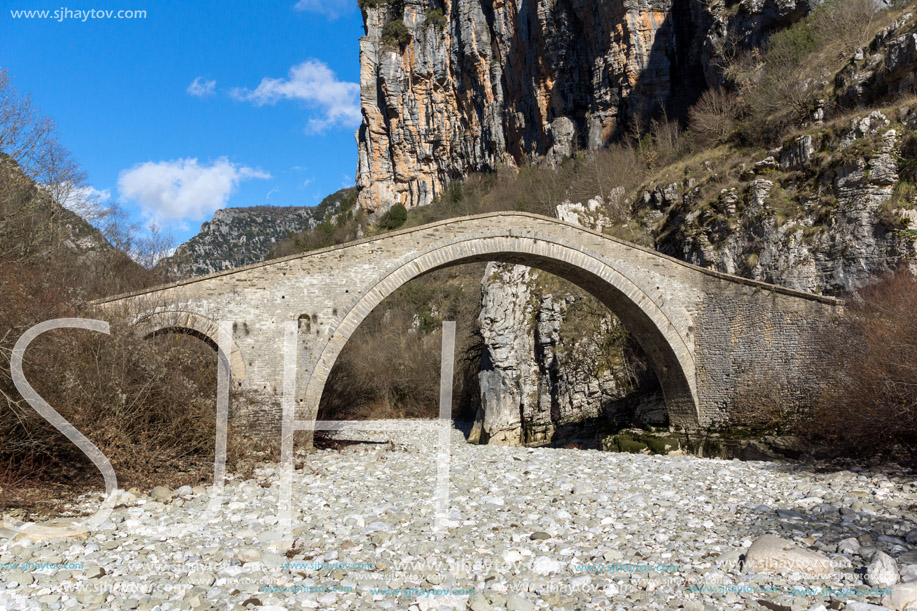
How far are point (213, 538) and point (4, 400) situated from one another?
→ 9.68 feet

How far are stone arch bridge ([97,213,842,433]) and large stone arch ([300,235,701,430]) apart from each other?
0.08 feet

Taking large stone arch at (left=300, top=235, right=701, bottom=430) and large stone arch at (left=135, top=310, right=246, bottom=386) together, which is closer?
large stone arch at (left=135, top=310, right=246, bottom=386)

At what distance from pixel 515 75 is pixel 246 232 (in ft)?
102

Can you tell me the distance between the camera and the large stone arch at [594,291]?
508 inches

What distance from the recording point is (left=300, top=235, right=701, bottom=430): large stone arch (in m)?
12.9

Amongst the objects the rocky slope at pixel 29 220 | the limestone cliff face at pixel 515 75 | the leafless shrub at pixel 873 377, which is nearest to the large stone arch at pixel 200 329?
the rocky slope at pixel 29 220

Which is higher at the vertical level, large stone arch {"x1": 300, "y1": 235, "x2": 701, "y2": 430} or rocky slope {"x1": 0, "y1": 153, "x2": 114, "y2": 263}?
rocky slope {"x1": 0, "y1": 153, "x2": 114, "y2": 263}

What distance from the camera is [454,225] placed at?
44.4 feet

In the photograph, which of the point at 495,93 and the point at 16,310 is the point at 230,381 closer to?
the point at 16,310

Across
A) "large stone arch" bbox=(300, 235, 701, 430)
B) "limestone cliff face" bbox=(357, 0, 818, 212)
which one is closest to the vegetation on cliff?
"large stone arch" bbox=(300, 235, 701, 430)

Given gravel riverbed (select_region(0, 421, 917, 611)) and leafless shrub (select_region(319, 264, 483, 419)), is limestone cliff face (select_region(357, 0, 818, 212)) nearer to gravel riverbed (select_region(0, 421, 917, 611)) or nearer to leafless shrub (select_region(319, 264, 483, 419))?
leafless shrub (select_region(319, 264, 483, 419))

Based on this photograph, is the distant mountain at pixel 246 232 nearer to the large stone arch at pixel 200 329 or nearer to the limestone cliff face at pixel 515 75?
the limestone cliff face at pixel 515 75

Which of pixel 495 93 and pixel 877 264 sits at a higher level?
pixel 495 93

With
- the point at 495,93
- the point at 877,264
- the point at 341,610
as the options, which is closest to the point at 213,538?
the point at 341,610
